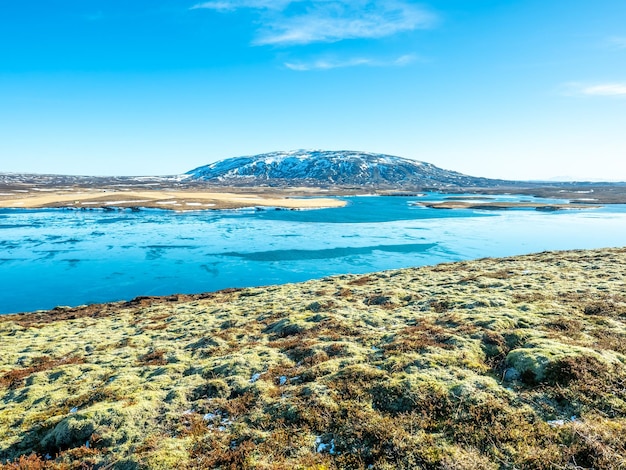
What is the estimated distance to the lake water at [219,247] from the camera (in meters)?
36.1

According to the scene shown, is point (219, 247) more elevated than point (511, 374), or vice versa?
point (511, 374)

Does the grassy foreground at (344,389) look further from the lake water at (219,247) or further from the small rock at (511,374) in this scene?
the lake water at (219,247)

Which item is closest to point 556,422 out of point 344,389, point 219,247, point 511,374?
point 511,374

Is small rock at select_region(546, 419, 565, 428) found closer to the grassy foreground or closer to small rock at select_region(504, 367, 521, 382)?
the grassy foreground

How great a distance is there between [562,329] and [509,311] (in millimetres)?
2767

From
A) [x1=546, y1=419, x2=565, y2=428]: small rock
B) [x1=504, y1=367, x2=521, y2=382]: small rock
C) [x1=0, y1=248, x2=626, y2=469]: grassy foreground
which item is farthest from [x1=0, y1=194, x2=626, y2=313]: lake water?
[x1=546, y1=419, x2=565, y2=428]: small rock

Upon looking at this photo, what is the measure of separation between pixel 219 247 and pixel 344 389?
44985 mm

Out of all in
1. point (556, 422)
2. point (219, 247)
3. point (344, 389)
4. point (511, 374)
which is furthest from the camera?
point (219, 247)

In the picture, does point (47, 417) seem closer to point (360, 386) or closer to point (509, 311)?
point (360, 386)

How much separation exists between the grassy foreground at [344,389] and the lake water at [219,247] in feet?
57.6

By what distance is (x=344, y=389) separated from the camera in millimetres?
10422

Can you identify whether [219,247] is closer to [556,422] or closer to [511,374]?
[511,374]

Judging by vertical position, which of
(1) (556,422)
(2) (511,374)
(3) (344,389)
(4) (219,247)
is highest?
(2) (511,374)

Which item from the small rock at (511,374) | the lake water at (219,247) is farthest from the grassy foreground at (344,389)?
the lake water at (219,247)
